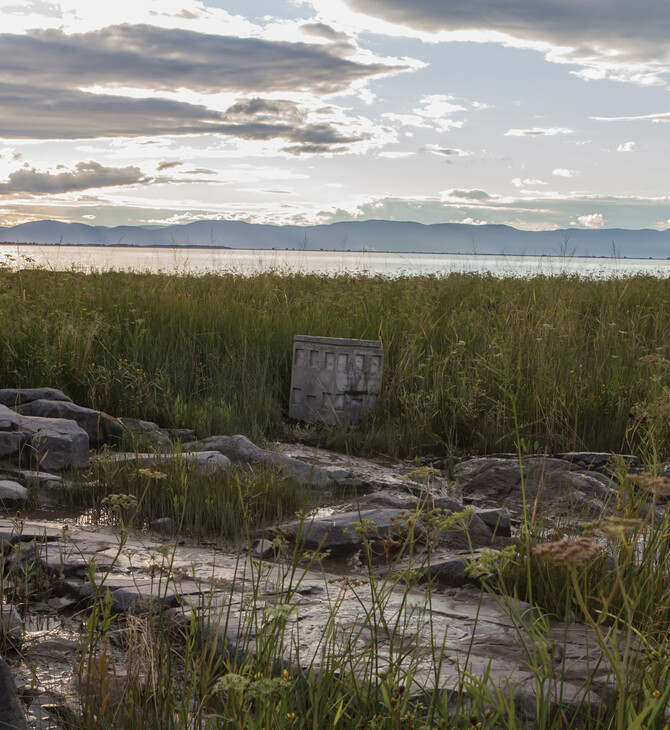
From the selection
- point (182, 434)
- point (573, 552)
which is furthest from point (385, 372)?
point (573, 552)

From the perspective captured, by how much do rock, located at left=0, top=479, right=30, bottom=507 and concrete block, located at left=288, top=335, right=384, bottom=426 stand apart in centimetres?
304

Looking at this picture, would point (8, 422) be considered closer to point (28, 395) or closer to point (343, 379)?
point (28, 395)

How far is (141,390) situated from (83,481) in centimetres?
188

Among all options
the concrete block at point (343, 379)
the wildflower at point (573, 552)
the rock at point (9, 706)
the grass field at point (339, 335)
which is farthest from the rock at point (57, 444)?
the wildflower at point (573, 552)

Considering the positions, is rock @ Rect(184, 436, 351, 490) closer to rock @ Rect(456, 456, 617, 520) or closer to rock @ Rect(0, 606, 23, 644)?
rock @ Rect(456, 456, 617, 520)

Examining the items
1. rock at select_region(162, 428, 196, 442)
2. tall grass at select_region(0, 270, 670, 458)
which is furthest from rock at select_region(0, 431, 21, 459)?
tall grass at select_region(0, 270, 670, 458)

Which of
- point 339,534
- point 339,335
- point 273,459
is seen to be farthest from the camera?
point 339,335

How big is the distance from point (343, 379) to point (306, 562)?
3431 millimetres

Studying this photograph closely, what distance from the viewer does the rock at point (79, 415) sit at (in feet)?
18.7

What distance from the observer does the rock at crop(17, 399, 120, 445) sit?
5707mm

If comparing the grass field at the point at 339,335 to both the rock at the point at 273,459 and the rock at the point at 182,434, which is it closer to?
the rock at the point at 182,434

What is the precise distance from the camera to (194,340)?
7.66 metres

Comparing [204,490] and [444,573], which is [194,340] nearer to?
[204,490]

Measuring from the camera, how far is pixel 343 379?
6859 mm
